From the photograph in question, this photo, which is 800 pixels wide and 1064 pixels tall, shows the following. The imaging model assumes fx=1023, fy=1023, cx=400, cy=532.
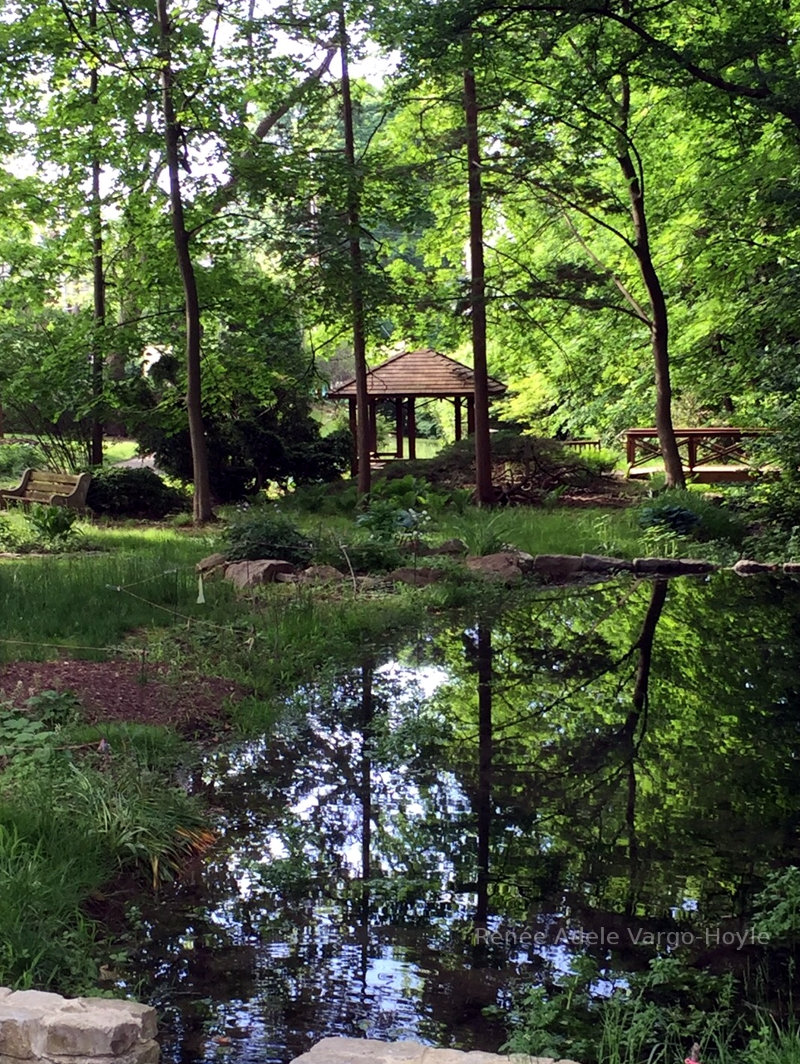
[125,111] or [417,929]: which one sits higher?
[125,111]

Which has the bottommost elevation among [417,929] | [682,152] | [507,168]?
[417,929]

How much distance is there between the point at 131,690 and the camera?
6.46 m

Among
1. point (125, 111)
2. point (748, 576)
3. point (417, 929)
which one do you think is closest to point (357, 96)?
point (125, 111)

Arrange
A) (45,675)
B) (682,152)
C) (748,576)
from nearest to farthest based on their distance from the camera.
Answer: (45,675), (748,576), (682,152)

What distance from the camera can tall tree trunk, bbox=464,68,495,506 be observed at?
15664 mm

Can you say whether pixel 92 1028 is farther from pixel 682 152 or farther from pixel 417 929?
pixel 682 152

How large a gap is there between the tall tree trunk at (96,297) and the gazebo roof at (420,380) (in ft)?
21.6

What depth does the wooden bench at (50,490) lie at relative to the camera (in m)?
15.1

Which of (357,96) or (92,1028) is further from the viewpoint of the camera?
(357,96)

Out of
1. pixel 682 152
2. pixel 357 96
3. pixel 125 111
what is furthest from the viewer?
pixel 682 152

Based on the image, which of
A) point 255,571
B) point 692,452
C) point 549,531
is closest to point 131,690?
point 255,571

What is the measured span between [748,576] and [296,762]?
24.1 feet

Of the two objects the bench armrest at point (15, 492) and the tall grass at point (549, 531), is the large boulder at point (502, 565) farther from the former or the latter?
the bench armrest at point (15, 492)

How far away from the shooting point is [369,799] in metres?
5.14
